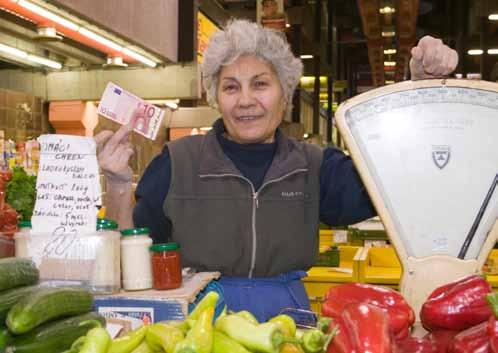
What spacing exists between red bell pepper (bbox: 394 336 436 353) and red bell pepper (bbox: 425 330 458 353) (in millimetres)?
13

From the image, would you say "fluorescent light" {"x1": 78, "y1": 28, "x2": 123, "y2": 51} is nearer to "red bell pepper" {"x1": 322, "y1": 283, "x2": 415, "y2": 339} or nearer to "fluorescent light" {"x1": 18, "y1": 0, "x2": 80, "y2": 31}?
"fluorescent light" {"x1": 18, "y1": 0, "x2": 80, "y2": 31}

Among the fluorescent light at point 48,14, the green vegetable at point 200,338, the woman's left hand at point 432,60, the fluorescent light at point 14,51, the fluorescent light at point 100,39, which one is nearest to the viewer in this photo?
the green vegetable at point 200,338

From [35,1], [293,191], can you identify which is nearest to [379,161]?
[293,191]

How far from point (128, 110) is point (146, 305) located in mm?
567

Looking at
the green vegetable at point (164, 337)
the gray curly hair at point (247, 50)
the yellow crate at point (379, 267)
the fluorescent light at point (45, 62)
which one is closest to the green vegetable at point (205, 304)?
the green vegetable at point (164, 337)

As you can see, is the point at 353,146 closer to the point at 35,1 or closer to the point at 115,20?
the point at 35,1

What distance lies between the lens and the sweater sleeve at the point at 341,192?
2.02 m

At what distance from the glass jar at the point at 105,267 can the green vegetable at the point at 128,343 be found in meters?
0.27

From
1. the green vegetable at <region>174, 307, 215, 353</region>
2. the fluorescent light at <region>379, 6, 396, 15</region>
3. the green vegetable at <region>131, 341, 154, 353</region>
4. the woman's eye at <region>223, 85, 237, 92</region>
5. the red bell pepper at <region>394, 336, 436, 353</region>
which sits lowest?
the red bell pepper at <region>394, 336, 436, 353</region>

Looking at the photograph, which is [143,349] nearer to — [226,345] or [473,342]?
[226,345]

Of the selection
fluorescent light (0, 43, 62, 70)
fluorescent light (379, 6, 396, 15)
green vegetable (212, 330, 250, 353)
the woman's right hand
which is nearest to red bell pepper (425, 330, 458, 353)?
green vegetable (212, 330, 250, 353)

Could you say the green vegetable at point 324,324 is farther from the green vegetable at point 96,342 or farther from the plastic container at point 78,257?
the plastic container at point 78,257

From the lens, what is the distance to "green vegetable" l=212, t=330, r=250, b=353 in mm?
1056

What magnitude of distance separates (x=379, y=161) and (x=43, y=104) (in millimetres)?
6151
